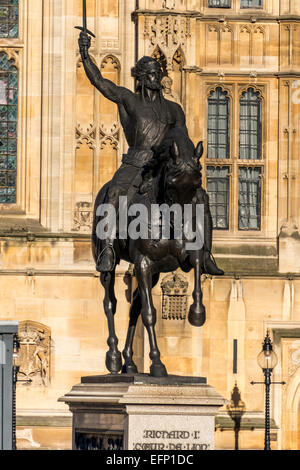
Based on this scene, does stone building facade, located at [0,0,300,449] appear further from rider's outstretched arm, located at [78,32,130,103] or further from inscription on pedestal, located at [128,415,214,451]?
inscription on pedestal, located at [128,415,214,451]

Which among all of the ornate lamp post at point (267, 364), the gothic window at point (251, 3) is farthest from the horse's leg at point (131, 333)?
the gothic window at point (251, 3)

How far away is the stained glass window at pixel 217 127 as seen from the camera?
3991 cm

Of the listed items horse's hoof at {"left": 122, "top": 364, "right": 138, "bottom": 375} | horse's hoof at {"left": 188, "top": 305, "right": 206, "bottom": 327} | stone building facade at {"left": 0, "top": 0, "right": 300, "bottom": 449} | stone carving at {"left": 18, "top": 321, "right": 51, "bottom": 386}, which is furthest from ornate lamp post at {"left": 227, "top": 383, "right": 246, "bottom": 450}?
horse's hoof at {"left": 188, "top": 305, "right": 206, "bottom": 327}

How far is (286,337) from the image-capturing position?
129 feet

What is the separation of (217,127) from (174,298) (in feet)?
11.8

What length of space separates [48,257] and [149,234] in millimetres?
17261

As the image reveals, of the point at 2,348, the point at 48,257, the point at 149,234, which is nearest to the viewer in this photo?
the point at 149,234

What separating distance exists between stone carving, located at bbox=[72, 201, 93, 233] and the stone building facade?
26 millimetres

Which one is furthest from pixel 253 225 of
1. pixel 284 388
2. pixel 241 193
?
pixel 284 388

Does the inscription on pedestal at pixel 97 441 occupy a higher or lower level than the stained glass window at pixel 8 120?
lower

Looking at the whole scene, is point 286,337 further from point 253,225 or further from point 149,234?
point 149,234

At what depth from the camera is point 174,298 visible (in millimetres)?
38406

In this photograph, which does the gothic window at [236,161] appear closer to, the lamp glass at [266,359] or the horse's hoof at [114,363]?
the lamp glass at [266,359]

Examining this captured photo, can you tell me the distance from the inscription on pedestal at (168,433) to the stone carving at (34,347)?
60.0 ft
